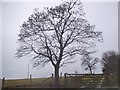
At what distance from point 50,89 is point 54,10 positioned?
407cm

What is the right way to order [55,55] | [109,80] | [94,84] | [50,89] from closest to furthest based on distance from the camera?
[50,89]
[94,84]
[109,80]
[55,55]

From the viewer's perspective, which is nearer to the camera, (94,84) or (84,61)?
(94,84)

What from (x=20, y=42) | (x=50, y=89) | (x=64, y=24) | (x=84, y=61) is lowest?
(x=50, y=89)

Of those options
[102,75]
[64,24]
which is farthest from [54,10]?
[102,75]

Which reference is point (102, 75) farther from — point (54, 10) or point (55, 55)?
point (54, 10)

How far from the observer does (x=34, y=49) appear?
11.6 m

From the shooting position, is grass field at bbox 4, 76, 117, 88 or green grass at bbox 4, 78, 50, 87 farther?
grass field at bbox 4, 76, 117, 88

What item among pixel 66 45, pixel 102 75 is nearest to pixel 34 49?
pixel 66 45

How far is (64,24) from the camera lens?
11516 mm

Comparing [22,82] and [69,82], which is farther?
[69,82]

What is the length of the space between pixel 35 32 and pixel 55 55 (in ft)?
4.49

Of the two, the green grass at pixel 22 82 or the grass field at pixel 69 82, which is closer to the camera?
the green grass at pixel 22 82

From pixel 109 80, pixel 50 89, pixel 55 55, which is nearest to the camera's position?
pixel 50 89

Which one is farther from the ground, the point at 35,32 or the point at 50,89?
the point at 35,32
